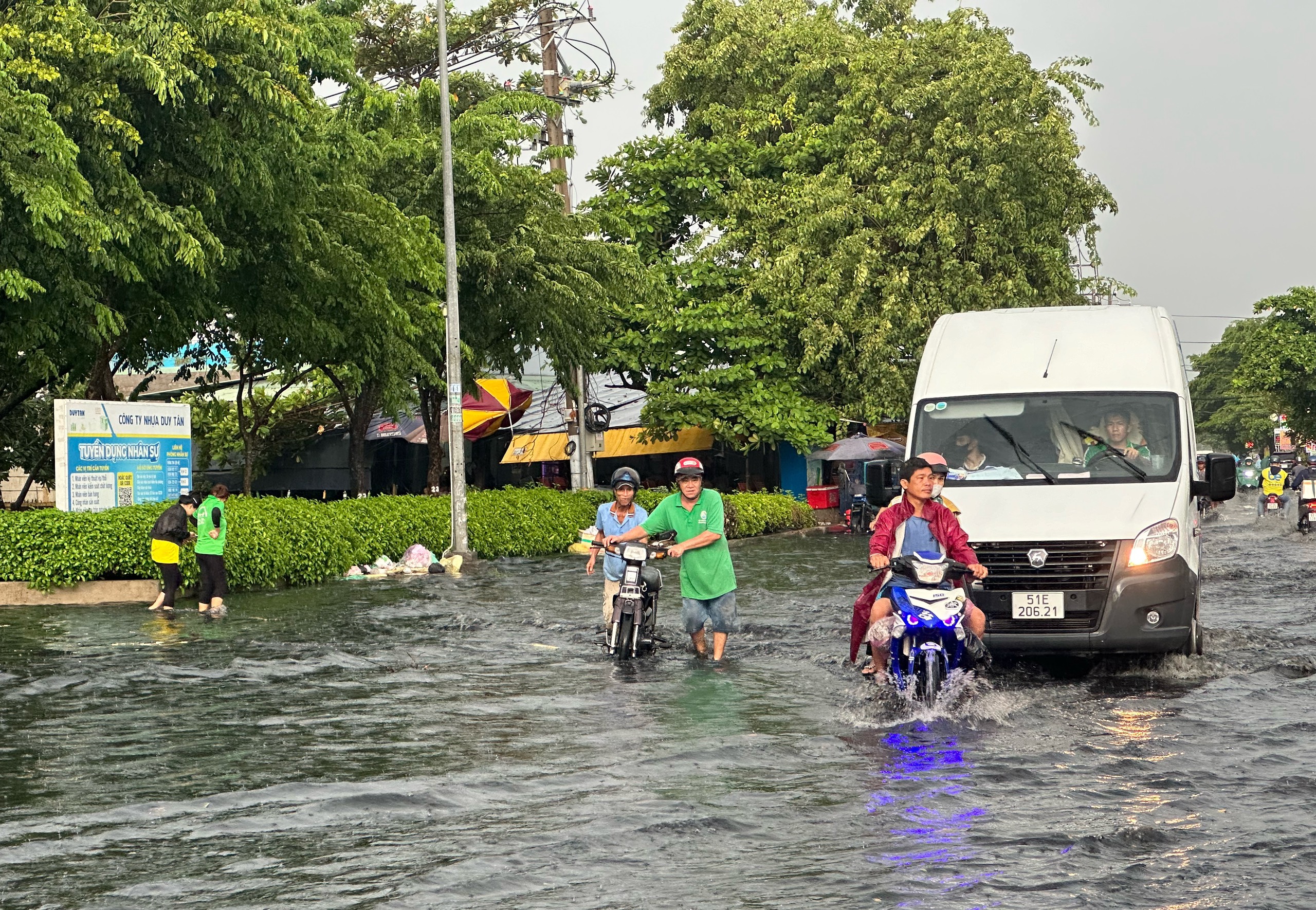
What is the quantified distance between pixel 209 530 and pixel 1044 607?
402 inches

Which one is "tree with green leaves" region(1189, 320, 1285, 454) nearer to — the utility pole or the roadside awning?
the roadside awning

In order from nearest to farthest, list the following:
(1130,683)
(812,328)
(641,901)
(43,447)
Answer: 1. (641,901)
2. (1130,683)
3. (43,447)
4. (812,328)

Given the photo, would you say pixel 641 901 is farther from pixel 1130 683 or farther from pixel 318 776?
pixel 1130 683

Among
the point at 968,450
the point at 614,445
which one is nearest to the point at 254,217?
the point at 968,450

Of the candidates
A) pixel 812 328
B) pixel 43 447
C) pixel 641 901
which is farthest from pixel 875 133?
pixel 641 901

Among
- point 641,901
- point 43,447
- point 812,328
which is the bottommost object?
point 641,901

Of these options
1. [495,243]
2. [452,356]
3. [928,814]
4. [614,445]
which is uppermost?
[495,243]

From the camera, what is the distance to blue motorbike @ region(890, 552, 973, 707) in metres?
9.36

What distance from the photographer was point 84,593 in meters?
18.6

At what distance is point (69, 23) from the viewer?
56.1ft

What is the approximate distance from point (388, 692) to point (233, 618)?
20.0ft

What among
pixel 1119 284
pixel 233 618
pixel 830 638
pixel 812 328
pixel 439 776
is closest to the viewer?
pixel 439 776

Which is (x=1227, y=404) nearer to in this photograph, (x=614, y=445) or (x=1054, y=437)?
(x=614, y=445)

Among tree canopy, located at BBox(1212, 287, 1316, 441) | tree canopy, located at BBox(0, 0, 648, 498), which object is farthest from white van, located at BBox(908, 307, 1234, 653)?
tree canopy, located at BBox(1212, 287, 1316, 441)
